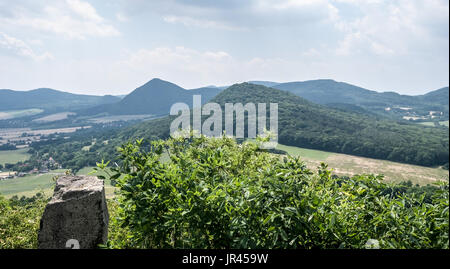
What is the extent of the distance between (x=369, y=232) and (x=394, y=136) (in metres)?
161

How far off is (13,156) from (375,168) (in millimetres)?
171708

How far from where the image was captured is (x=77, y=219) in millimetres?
7828

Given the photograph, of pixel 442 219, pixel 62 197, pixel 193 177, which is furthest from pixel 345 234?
pixel 62 197

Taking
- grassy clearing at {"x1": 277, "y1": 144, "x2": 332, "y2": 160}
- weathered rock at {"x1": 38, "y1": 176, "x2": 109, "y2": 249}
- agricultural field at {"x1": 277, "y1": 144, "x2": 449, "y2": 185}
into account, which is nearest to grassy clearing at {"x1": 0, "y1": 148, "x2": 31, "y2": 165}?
grassy clearing at {"x1": 277, "y1": 144, "x2": 332, "y2": 160}

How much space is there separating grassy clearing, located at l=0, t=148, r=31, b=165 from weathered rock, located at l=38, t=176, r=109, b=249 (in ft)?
529

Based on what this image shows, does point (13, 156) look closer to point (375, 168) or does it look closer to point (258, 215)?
point (375, 168)

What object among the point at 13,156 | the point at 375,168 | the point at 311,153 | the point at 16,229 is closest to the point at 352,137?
the point at 311,153

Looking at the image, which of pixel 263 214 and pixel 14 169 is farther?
pixel 14 169

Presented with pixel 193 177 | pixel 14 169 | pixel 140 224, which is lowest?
pixel 14 169

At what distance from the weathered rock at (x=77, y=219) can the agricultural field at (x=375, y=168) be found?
85216mm

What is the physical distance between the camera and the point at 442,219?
374cm
